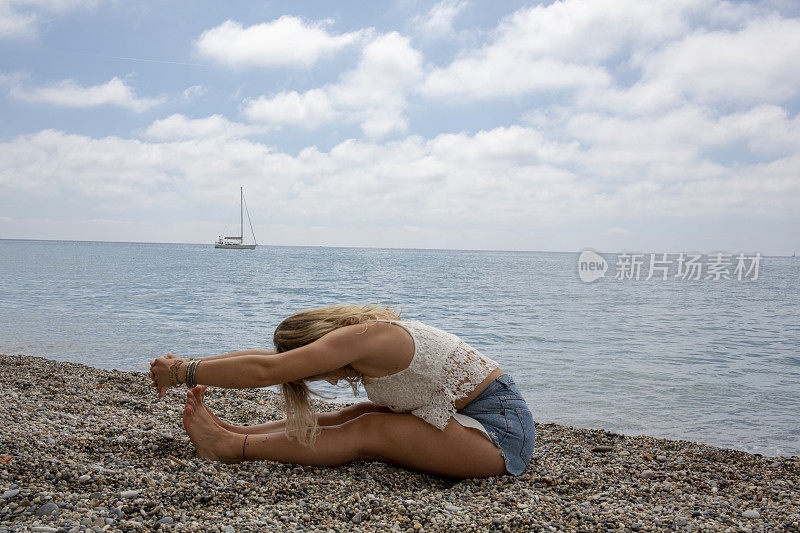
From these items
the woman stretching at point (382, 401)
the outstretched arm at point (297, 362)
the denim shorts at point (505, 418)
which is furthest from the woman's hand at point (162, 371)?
the denim shorts at point (505, 418)

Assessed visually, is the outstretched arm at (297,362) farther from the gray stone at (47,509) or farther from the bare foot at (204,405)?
the gray stone at (47,509)

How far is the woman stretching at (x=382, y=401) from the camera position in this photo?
3152mm

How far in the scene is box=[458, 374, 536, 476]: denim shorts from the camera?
11.5 ft

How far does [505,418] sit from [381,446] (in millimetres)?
772

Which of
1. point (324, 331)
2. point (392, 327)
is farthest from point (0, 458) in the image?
point (392, 327)

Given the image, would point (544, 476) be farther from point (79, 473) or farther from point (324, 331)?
point (79, 473)

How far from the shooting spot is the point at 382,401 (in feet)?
11.5

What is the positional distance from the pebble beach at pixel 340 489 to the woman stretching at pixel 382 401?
0.39 feet

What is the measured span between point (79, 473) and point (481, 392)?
226 cm

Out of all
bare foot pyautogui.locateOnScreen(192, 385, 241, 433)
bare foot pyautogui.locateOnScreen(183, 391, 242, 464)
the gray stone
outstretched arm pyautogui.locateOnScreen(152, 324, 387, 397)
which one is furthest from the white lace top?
the gray stone

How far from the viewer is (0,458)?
317cm

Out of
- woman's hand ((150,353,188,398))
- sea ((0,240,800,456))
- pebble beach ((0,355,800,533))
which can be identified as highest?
woman's hand ((150,353,188,398))

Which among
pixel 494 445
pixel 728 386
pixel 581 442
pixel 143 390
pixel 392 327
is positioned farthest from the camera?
pixel 728 386

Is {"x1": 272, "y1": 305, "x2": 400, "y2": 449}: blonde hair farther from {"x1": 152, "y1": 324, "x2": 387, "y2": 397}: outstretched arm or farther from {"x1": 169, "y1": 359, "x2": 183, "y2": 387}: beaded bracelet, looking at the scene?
{"x1": 169, "y1": 359, "x2": 183, "y2": 387}: beaded bracelet
